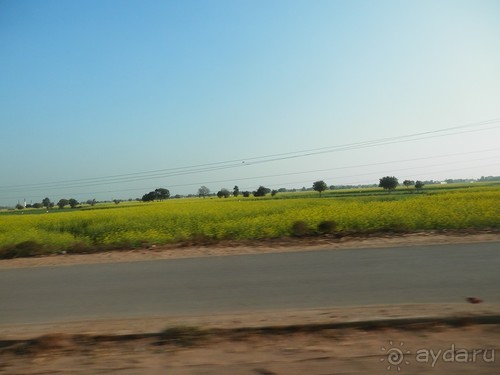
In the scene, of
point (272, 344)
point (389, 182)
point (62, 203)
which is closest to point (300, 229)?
point (272, 344)

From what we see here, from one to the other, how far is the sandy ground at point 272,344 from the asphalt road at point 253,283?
21.4 inches

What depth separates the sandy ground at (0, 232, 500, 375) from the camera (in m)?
4.23

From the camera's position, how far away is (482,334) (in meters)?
4.85

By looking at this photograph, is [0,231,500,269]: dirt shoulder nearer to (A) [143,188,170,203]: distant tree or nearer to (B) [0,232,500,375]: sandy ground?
(B) [0,232,500,375]: sandy ground

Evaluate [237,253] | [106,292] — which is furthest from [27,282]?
[237,253]

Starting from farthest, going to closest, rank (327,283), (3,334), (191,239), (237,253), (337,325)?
(191,239), (237,253), (327,283), (3,334), (337,325)

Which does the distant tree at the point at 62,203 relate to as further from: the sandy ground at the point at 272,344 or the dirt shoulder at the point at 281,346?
the dirt shoulder at the point at 281,346

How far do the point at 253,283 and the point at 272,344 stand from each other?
9.80 feet

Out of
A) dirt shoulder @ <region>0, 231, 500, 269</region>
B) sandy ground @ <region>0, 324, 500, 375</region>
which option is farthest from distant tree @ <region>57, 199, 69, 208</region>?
sandy ground @ <region>0, 324, 500, 375</region>

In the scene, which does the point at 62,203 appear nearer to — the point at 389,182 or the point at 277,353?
the point at 389,182

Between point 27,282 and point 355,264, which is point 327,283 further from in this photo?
point 27,282

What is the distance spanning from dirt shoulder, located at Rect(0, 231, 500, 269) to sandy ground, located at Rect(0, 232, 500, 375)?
582 centimetres

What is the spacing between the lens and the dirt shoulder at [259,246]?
1177 cm

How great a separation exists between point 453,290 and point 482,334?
6.34 ft
